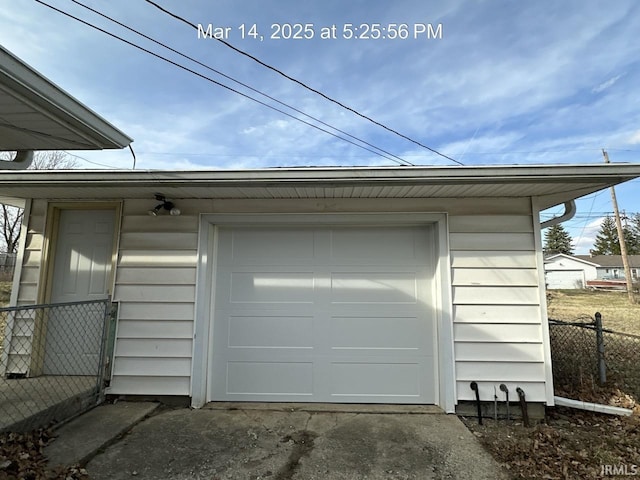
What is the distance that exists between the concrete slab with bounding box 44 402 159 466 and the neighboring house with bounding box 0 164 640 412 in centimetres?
23

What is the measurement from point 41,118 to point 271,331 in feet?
8.68

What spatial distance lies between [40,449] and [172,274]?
1.68m

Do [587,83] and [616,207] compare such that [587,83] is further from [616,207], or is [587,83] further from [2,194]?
[616,207]

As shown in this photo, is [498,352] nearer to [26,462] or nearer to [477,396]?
[477,396]

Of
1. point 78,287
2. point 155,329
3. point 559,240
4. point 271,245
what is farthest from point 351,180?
point 559,240

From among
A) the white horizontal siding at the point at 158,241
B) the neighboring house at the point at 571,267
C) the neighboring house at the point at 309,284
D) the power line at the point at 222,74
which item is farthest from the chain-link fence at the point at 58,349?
the neighboring house at the point at 571,267

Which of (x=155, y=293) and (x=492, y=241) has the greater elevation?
(x=492, y=241)

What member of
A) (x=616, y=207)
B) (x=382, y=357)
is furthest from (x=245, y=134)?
(x=616, y=207)

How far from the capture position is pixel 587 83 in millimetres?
6395

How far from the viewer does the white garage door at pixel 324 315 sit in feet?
11.3

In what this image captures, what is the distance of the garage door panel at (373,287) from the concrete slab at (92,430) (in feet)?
7.32

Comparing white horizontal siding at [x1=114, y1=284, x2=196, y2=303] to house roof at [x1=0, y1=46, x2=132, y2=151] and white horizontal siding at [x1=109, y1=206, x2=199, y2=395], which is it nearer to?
white horizontal siding at [x1=109, y1=206, x2=199, y2=395]

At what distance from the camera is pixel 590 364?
13.9ft

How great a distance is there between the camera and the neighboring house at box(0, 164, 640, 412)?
329 cm
